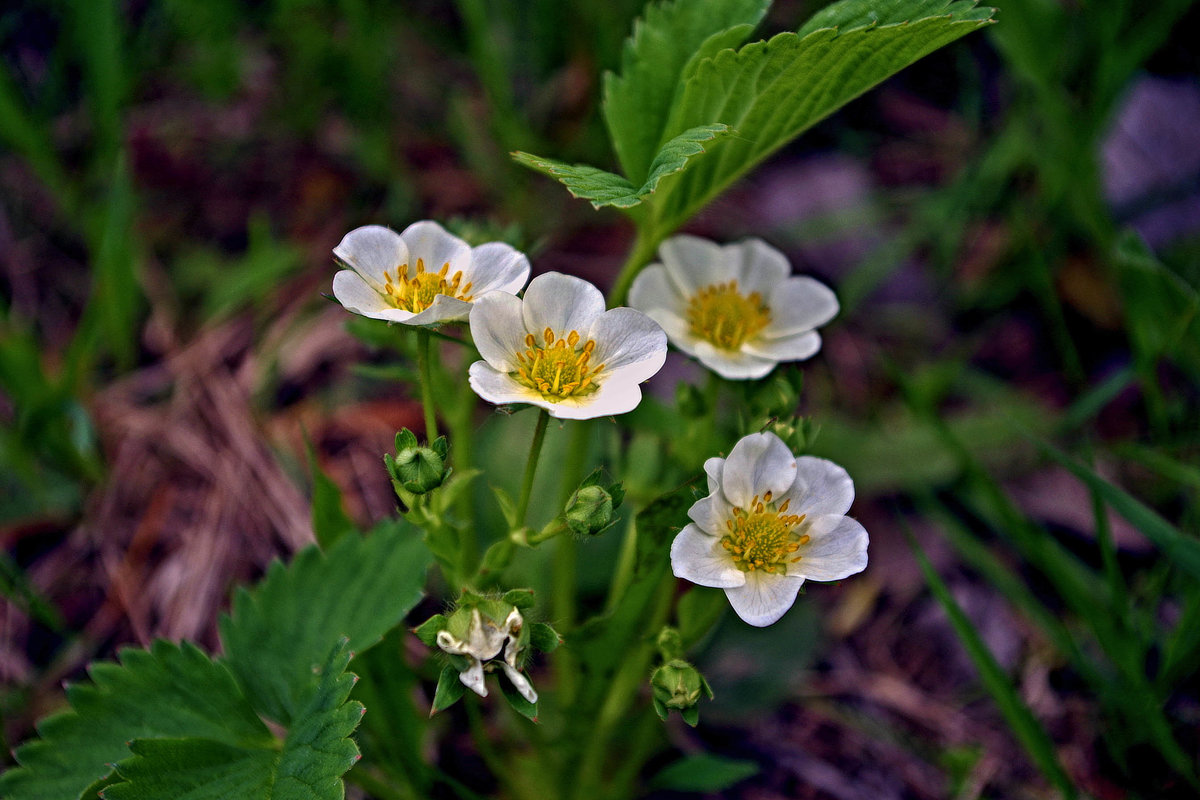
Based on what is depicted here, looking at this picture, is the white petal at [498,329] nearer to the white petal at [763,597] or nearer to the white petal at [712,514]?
the white petal at [712,514]

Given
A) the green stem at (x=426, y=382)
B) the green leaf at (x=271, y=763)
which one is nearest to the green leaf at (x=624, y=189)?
the green stem at (x=426, y=382)

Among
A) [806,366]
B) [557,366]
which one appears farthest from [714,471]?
[806,366]

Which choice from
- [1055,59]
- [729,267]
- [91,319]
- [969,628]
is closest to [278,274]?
[91,319]

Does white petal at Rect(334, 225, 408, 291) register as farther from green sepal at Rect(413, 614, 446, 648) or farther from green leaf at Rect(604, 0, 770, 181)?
green sepal at Rect(413, 614, 446, 648)

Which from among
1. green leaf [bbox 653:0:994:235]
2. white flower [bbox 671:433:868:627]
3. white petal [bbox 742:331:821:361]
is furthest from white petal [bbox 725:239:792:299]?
white flower [bbox 671:433:868:627]

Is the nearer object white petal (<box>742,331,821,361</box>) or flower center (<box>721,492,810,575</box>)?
flower center (<box>721,492,810,575</box>)

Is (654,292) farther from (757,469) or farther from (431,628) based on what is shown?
(431,628)

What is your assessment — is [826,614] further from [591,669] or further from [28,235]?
[28,235]
